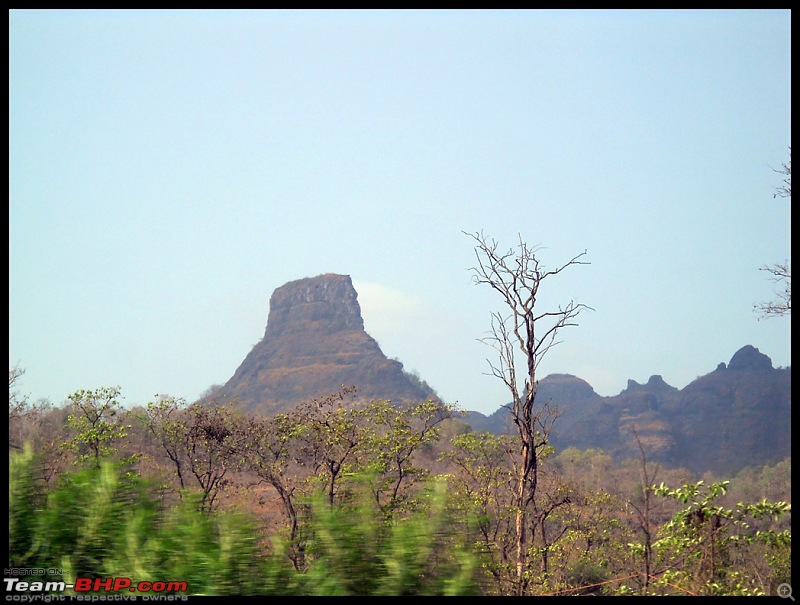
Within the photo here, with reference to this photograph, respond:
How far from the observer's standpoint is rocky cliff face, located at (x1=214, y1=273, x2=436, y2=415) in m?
73.9

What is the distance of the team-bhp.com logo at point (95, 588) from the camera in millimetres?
3107

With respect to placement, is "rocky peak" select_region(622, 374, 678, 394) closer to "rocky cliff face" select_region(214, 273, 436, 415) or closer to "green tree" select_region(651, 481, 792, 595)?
"rocky cliff face" select_region(214, 273, 436, 415)

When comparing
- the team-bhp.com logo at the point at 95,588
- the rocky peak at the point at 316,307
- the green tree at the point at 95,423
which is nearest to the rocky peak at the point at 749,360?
the rocky peak at the point at 316,307

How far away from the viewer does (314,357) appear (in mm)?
82500

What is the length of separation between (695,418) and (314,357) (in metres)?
37.6

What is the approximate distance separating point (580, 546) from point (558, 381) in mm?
62678

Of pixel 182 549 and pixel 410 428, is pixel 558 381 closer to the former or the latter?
pixel 410 428

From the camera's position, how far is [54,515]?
12.0 ft

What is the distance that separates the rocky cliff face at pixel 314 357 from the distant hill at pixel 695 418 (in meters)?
10.5

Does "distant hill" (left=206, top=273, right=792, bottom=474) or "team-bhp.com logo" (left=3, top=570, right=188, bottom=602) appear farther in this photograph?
"distant hill" (left=206, top=273, right=792, bottom=474)

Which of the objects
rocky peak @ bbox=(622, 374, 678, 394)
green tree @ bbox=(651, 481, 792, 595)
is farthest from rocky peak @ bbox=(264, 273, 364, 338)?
green tree @ bbox=(651, 481, 792, 595)

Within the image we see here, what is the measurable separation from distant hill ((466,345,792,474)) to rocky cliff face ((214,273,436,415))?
10486mm

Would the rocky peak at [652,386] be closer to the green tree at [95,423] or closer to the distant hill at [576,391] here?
the distant hill at [576,391]

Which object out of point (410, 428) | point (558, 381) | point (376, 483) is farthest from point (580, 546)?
point (558, 381)
